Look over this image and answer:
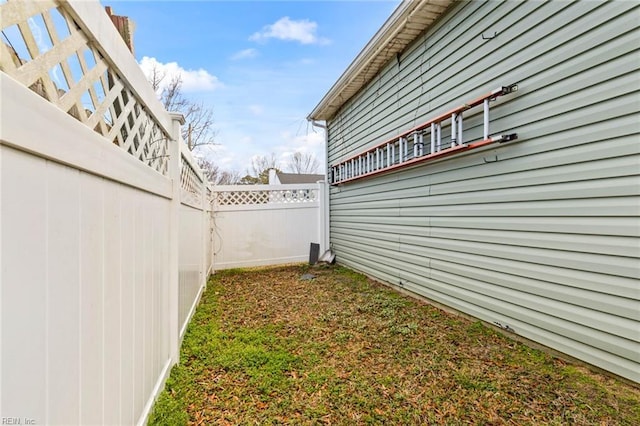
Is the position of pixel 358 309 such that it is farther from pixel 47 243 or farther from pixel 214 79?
pixel 214 79

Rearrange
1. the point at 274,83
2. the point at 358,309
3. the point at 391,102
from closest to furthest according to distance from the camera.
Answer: the point at 358,309 → the point at 391,102 → the point at 274,83

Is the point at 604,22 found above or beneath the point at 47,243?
above

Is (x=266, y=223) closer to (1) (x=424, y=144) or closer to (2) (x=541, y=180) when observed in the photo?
(1) (x=424, y=144)

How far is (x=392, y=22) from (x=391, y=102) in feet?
3.91

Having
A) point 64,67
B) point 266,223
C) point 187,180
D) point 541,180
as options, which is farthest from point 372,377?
point 266,223

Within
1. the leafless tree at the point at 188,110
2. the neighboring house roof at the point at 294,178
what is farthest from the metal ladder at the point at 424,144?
the neighboring house roof at the point at 294,178

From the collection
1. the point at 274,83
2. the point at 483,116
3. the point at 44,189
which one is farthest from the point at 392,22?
the point at 274,83

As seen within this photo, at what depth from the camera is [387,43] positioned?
4.28 meters

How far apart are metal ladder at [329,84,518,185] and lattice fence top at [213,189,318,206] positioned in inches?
61.4

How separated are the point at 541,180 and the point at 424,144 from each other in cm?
163

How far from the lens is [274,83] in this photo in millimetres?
9453

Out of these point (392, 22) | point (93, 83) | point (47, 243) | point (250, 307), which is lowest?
point (250, 307)

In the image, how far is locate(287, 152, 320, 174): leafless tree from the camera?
2755cm

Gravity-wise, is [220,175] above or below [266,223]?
above
